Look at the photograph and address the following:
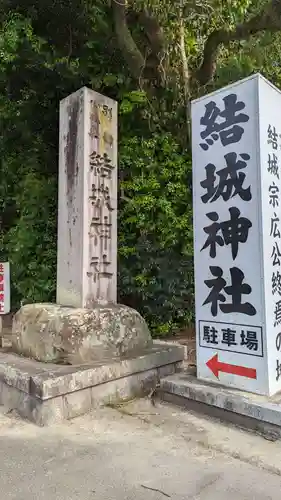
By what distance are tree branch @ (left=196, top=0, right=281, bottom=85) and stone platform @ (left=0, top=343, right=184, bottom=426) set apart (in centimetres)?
428

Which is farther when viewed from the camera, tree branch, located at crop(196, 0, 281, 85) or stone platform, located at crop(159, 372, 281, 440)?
tree branch, located at crop(196, 0, 281, 85)

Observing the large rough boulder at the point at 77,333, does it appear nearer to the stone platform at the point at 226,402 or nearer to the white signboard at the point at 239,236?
the stone platform at the point at 226,402

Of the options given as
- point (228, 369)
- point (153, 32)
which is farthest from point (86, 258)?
point (153, 32)

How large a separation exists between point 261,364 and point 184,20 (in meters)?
5.21

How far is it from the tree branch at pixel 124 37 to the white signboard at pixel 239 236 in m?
2.40

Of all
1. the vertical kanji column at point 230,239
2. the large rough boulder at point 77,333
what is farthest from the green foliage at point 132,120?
the vertical kanji column at point 230,239

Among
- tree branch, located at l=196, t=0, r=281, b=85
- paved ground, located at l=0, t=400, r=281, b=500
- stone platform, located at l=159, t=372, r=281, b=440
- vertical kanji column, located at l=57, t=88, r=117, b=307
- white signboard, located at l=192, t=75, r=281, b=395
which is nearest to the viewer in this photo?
paved ground, located at l=0, t=400, r=281, b=500

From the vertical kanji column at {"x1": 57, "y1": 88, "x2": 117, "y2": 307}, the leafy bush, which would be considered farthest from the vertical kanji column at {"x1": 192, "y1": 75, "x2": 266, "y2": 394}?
the leafy bush

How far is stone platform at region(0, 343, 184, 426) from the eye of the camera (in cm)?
307

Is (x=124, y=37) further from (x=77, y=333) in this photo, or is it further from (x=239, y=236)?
(x=77, y=333)

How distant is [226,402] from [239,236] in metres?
1.23

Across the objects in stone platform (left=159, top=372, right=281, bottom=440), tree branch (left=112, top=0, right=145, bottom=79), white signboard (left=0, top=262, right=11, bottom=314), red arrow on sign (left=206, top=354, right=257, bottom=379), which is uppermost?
tree branch (left=112, top=0, right=145, bottom=79)

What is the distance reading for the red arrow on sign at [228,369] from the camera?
3.09 metres

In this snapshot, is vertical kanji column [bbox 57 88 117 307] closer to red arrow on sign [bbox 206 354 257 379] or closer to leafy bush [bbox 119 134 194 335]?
red arrow on sign [bbox 206 354 257 379]
